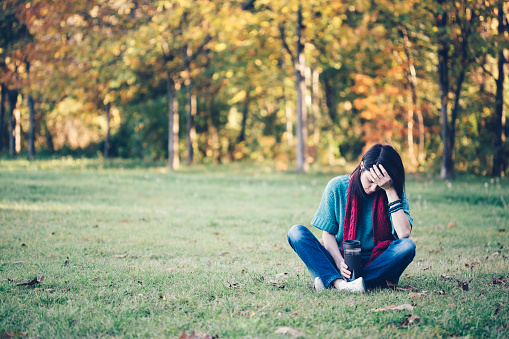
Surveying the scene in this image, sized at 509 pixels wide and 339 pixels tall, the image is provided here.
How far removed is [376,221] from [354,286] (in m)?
0.59

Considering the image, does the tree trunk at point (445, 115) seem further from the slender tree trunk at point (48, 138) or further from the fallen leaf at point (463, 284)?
the slender tree trunk at point (48, 138)

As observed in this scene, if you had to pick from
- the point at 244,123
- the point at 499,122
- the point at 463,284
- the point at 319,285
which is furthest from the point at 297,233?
the point at 244,123

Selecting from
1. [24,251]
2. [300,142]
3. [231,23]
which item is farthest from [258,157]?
[24,251]

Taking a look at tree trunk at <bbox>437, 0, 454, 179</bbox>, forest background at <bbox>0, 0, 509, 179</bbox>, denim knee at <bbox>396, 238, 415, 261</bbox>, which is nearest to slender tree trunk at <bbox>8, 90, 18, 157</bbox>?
forest background at <bbox>0, 0, 509, 179</bbox>

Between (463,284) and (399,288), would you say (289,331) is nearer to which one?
(399,288)

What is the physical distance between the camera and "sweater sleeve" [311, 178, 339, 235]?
4266 mm

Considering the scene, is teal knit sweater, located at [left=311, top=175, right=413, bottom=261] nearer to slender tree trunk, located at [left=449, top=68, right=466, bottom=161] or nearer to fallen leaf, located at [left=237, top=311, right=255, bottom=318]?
fallen leaf, located at [left=237, top=311, right=255, bottom=318]

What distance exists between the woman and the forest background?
9.52m

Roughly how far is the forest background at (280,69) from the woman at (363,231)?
375 inches

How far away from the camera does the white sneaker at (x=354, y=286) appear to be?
417 centimetres

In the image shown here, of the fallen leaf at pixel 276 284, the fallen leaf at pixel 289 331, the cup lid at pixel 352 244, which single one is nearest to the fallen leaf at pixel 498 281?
the cup lid at pixel 352 244

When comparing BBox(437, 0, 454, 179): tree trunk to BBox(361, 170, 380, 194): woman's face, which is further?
BBox(437, 0, 454, 179): tree trunk

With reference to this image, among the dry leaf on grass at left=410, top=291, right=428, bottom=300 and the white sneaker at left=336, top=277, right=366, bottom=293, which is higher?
the white sneaker at left=336, top=277, right=366, bottom=293

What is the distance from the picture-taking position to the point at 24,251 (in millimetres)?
5754
